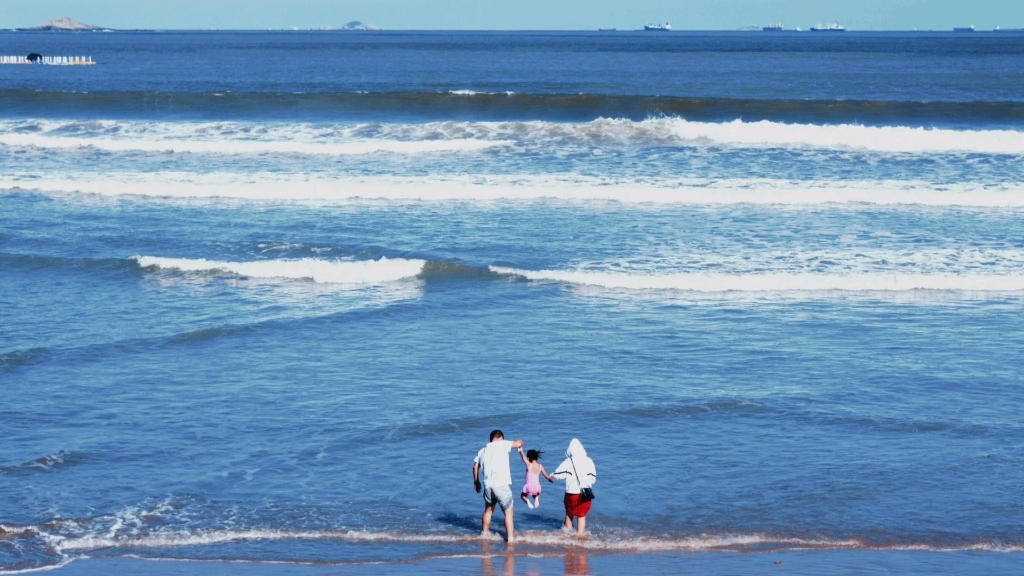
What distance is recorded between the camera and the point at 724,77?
204 ft

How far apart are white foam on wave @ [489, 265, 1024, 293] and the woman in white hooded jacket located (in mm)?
8363

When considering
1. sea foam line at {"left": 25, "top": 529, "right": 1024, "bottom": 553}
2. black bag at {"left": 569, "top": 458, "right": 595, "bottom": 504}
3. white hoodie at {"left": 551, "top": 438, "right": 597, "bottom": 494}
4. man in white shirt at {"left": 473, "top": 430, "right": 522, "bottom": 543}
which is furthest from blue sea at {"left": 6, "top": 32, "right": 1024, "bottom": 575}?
white hoodie at {"left": 551, "top": 438, "right": 597, "bottom": 494}

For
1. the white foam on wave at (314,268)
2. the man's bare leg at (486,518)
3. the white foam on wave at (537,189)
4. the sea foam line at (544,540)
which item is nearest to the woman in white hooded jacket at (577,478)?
the sea foam line at (544,540)

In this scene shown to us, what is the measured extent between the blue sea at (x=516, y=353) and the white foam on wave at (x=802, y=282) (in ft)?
0.20

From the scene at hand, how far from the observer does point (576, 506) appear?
955cm

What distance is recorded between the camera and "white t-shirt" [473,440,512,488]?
9492 millimetres

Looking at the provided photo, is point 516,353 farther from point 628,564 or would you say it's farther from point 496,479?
point 628,564

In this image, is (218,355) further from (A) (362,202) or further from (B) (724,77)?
(B) (724,77)

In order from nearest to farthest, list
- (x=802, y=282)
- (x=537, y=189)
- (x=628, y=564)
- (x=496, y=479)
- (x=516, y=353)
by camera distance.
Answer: (x=628, y=564)
(x=496, y=479)
(x=516, y=353)
(x=802, y=282)
(x=537, y=189)

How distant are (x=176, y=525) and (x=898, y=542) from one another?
640 centimetres

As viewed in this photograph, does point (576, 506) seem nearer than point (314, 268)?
Yes

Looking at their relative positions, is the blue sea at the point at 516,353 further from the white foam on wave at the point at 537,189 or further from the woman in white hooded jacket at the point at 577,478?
the woman in white hooded jacket at the point at 577,478

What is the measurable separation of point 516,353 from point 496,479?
496 centimetres

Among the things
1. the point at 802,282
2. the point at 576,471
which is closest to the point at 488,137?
the point at 802,282
